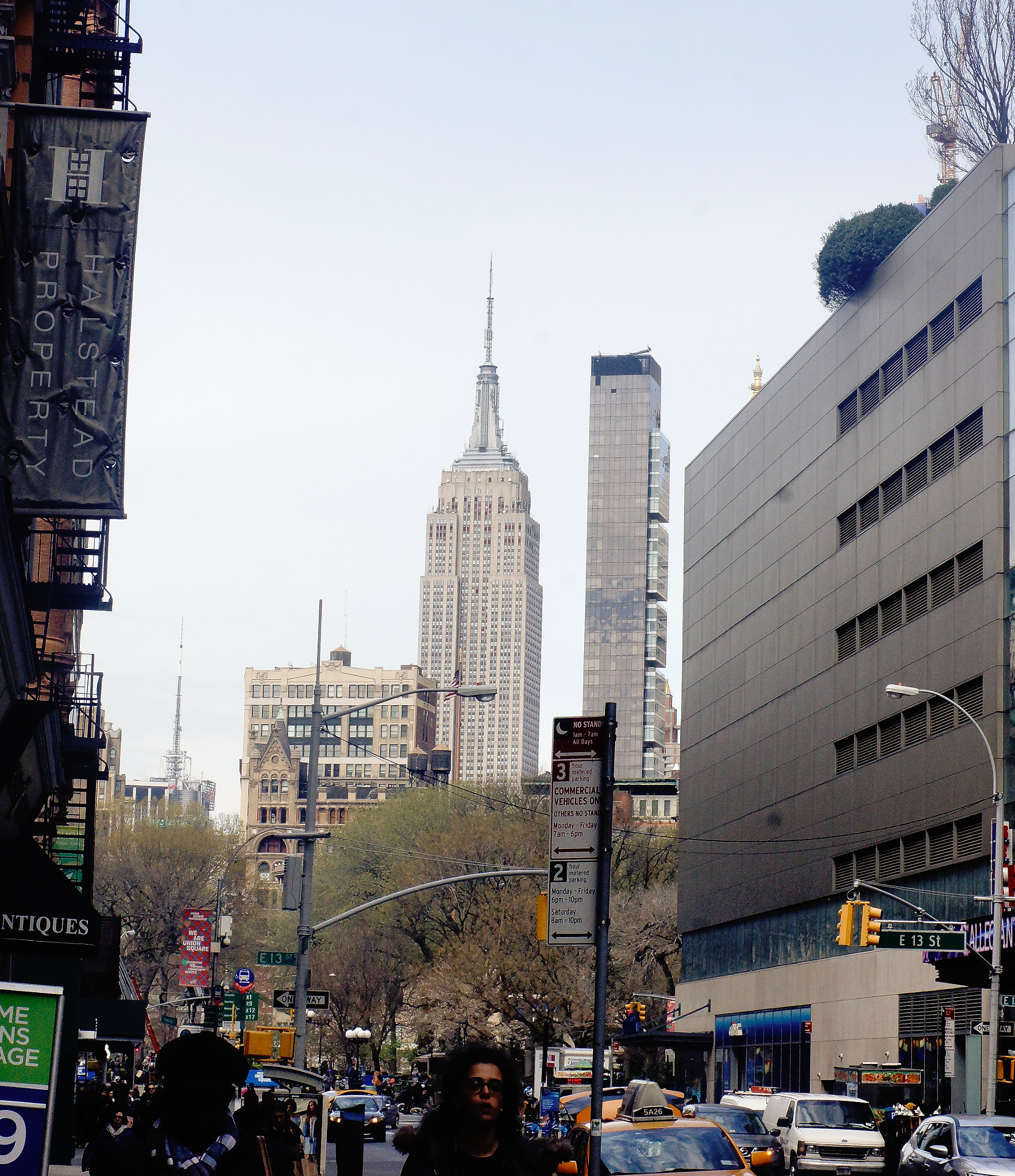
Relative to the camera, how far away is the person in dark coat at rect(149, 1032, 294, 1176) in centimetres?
600

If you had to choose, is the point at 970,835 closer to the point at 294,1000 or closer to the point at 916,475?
the point at 916,475

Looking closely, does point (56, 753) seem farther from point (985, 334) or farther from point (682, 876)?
point (682, 876)

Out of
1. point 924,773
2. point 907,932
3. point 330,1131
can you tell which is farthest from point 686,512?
point 907,932

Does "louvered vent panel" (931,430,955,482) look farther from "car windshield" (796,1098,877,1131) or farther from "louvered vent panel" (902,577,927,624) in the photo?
"car windshield" (796,1098,877,1131)

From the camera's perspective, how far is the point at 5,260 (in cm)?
2053

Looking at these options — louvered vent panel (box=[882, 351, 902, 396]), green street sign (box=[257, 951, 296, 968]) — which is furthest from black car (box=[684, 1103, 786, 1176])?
louvered vent panel (box=[882, 351, 902, 396])

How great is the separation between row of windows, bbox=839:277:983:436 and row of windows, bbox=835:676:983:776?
10.7m

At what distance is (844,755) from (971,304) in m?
17.0

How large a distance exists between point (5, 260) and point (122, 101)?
5.66 m

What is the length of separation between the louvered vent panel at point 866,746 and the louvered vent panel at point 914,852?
148 inches

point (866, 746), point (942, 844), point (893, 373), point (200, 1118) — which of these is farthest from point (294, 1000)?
→ point (893, 373)

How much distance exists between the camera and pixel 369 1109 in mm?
55844

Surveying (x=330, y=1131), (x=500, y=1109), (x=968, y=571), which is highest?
(x=968, y=571)

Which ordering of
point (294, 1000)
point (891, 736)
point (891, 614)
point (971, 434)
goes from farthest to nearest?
point (891, 614), point (891, 736), point (971, 434), point (294, 1000)
